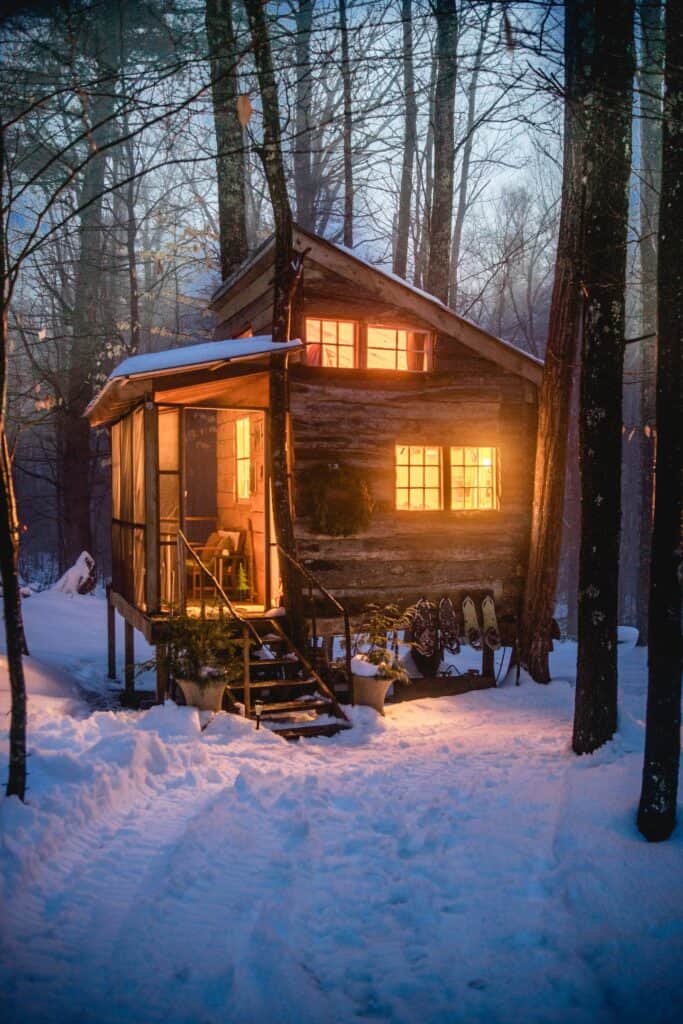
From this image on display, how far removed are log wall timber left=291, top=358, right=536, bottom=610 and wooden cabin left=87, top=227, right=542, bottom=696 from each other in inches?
0.9

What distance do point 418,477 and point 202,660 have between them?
539 centimetres

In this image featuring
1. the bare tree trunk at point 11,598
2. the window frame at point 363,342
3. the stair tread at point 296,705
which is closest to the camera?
the bare tree trunk at point 11,598

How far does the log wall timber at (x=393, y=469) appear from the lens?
11.9 m

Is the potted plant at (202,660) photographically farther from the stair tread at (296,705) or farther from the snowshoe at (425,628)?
the snowshoe at (425,628)

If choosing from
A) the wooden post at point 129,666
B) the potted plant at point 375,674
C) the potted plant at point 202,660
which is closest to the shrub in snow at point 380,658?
the potted plant at point 375,674

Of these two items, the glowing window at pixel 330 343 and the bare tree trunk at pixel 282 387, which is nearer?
the bare tree trunk at pixel 282 387

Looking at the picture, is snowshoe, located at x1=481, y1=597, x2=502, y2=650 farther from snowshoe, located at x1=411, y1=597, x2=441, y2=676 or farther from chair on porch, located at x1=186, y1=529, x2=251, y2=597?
chair on porch, located at x1=186, y1=529, x2=251, y2=597

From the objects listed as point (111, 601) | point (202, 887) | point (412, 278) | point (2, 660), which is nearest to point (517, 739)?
point (202, 887)

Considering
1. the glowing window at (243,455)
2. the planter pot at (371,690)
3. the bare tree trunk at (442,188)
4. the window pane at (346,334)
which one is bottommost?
the planter pot at (371,690)

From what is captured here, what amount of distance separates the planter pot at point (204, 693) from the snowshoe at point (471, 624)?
5.06 m

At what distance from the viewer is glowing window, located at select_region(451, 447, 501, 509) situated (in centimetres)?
1294

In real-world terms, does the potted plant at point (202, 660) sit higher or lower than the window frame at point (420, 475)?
lower

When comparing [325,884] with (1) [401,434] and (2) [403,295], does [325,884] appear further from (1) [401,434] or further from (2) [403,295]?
(2) [403,295]

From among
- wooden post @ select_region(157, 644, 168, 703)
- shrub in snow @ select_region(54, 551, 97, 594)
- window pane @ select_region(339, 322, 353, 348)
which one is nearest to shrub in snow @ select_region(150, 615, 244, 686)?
wooden post @ select_region(157, 644, 168, 703)
